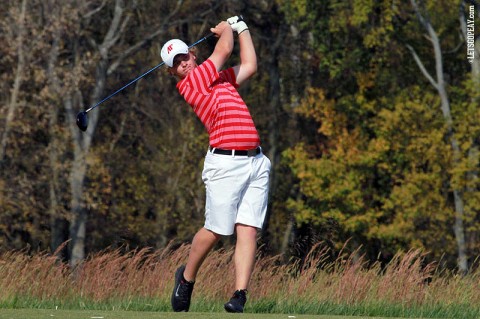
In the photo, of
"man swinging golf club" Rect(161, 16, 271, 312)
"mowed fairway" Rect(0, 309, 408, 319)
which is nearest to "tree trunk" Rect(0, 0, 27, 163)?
"man swinging golf club" Rect(161, 16, 271, 312)

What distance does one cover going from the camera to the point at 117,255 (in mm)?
11016

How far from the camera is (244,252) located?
873cm

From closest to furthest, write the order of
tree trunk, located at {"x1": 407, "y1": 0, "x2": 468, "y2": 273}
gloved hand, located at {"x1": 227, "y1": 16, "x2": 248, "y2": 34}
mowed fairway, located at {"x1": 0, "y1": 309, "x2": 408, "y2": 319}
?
1. mowed fairway, located at {"x1": 0, "y1": 309, "x2": 408, "y2": 319}
2. gloved hand, located at {"x1": 227, "y1": 16, "x2": 248, "y2": 34}
3. tree trunk, located at {"x1": 407, "y1": 0, "x2": 468, "y2": 273}

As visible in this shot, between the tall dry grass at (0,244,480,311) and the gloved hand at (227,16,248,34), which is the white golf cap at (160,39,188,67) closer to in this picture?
the gloved hand at (227,16,248,34)

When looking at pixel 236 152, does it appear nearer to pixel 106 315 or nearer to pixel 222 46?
pixel 222 46

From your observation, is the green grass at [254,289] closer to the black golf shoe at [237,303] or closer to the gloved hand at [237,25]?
the black golf shoe at [237,303]

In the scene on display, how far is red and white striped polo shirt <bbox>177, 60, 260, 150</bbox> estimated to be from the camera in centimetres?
858

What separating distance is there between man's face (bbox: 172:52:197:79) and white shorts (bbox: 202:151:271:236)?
60cm

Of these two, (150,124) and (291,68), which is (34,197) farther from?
(291,68)

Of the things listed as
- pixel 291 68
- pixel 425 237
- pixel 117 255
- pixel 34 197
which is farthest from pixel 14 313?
pixel 291 68

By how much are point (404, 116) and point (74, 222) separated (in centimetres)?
960

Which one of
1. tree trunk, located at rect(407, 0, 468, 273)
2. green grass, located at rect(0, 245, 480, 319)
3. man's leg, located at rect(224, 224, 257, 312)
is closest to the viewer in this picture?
man's leg, located at rect(224, 224, 257, 312)

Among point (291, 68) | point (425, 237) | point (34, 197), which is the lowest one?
point (425, 237)

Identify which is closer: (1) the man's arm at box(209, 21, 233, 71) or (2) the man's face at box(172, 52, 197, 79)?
(1) the man's arm at box(209, 21, 233, 71)
